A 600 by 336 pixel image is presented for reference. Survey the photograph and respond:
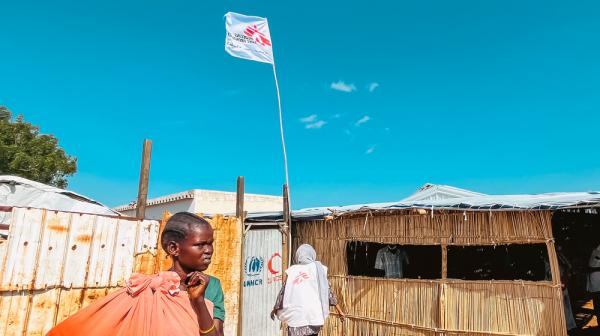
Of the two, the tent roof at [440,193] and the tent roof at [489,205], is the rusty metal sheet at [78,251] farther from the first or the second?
the tent roof at [440,193]

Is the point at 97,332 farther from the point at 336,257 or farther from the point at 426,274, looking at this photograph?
the point at 426,274

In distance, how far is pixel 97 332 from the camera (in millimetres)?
1294

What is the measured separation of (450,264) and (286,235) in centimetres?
388

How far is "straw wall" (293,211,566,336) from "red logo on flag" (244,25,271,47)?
16.0 feet

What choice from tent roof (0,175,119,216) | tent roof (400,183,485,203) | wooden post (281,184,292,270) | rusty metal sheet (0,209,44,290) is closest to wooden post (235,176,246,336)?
wooden post (281,184,292,270)

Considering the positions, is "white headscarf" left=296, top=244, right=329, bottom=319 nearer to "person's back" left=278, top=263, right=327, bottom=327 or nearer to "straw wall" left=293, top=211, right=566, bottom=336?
"person's back" left=278, top=263, right=327, bottom=327

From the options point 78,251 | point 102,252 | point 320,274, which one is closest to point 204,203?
point 102,252

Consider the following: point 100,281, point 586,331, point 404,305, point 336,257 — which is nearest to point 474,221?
point 404,305

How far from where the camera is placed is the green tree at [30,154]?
42.1 feet

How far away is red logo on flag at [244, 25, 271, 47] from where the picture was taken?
31.4ft

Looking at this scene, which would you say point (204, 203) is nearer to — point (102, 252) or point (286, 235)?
point (286, 235)

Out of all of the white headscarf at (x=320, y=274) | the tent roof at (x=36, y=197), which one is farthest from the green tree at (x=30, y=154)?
the white headscarf at (x=320, y=274)

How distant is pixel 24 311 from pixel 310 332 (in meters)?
3.27

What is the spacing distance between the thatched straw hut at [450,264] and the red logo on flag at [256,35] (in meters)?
4.60
